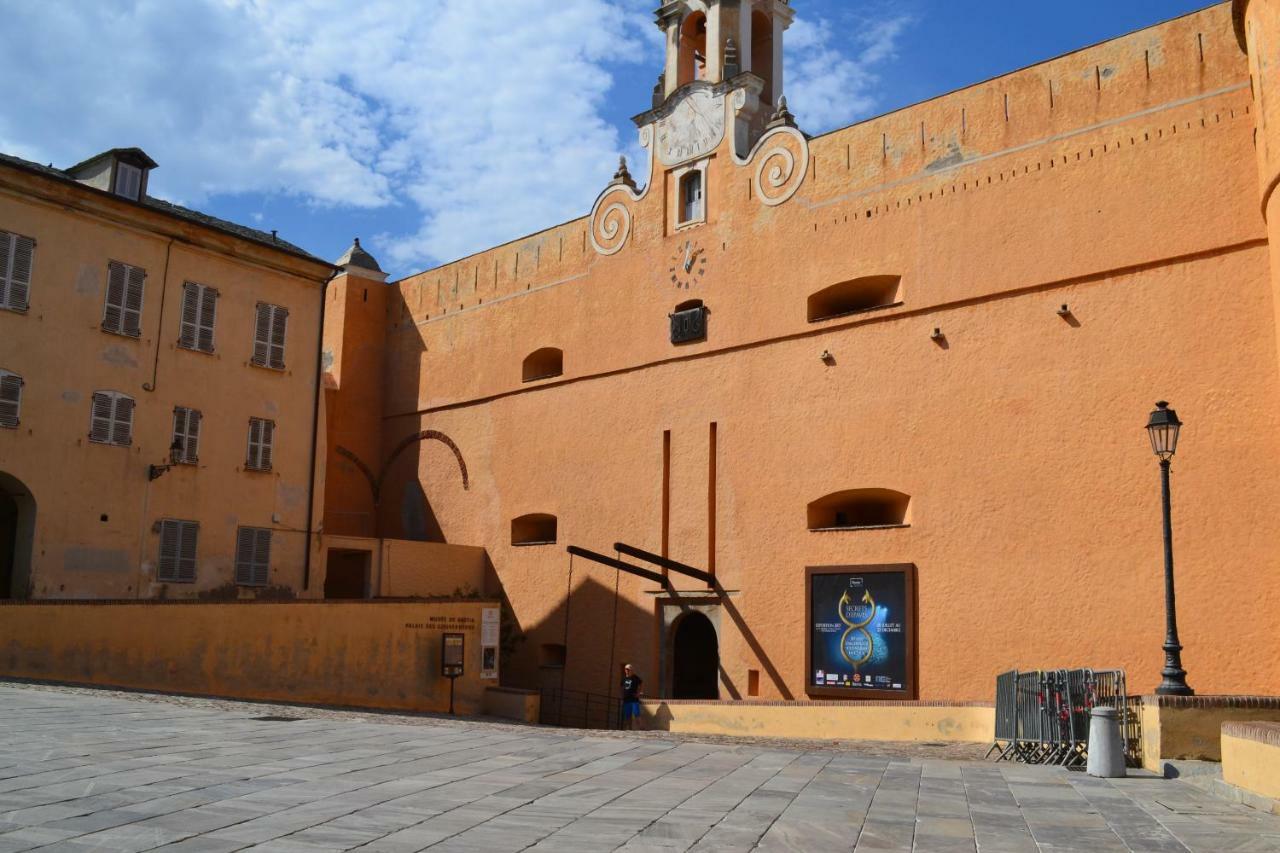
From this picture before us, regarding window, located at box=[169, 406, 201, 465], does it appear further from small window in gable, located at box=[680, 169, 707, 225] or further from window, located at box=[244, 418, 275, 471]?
small window in gable, located at box=[680, 169, 707, 225]

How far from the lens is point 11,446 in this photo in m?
16.3

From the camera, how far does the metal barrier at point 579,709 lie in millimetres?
18556

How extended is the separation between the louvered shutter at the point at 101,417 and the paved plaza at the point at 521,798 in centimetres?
870

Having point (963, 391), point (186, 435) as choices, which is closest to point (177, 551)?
point (186, 435)

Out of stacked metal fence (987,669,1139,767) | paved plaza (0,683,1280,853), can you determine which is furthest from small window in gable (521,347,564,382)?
stacked metal fence (987,669,1139,767)

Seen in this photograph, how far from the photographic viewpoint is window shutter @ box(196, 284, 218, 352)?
18906 millimetres

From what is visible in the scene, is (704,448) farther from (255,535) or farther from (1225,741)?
(1225,741)

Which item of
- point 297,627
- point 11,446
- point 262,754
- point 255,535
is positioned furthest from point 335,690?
point 262,754

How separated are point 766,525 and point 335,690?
6574mm

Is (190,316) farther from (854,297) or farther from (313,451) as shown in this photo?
(854,297)

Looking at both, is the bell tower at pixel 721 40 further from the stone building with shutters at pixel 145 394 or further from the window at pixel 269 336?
the window at pixel 269 336

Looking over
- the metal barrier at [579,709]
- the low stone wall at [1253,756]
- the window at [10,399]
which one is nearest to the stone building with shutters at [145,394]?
the window at [10,399]

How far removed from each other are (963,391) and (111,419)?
12.4 metres

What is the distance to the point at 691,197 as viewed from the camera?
20.0m
